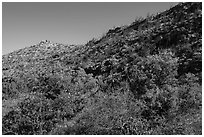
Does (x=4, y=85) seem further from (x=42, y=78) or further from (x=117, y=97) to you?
(x=117, y=97)

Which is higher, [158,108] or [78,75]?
[78,75]

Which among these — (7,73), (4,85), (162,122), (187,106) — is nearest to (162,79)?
(187,106)

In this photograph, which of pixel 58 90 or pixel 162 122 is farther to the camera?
pixel 58 90

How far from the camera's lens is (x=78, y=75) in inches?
728

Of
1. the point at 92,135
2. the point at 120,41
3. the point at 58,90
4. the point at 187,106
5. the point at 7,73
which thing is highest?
the point at 120,41

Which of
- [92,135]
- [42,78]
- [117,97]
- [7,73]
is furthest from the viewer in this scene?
[7,73]

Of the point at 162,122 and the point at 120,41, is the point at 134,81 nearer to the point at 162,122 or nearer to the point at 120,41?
the point at 162,122

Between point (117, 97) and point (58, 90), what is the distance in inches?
137

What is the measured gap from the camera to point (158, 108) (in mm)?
13203

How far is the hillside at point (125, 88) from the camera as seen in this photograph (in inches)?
495

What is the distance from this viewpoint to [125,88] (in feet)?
50.7

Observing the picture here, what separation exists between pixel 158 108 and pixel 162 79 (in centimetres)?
232

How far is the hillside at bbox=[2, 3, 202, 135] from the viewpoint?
41.2 feet

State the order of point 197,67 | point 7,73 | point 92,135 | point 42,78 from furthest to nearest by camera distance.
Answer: point 7,73, point 42,78, point 197,67, point 92,135
